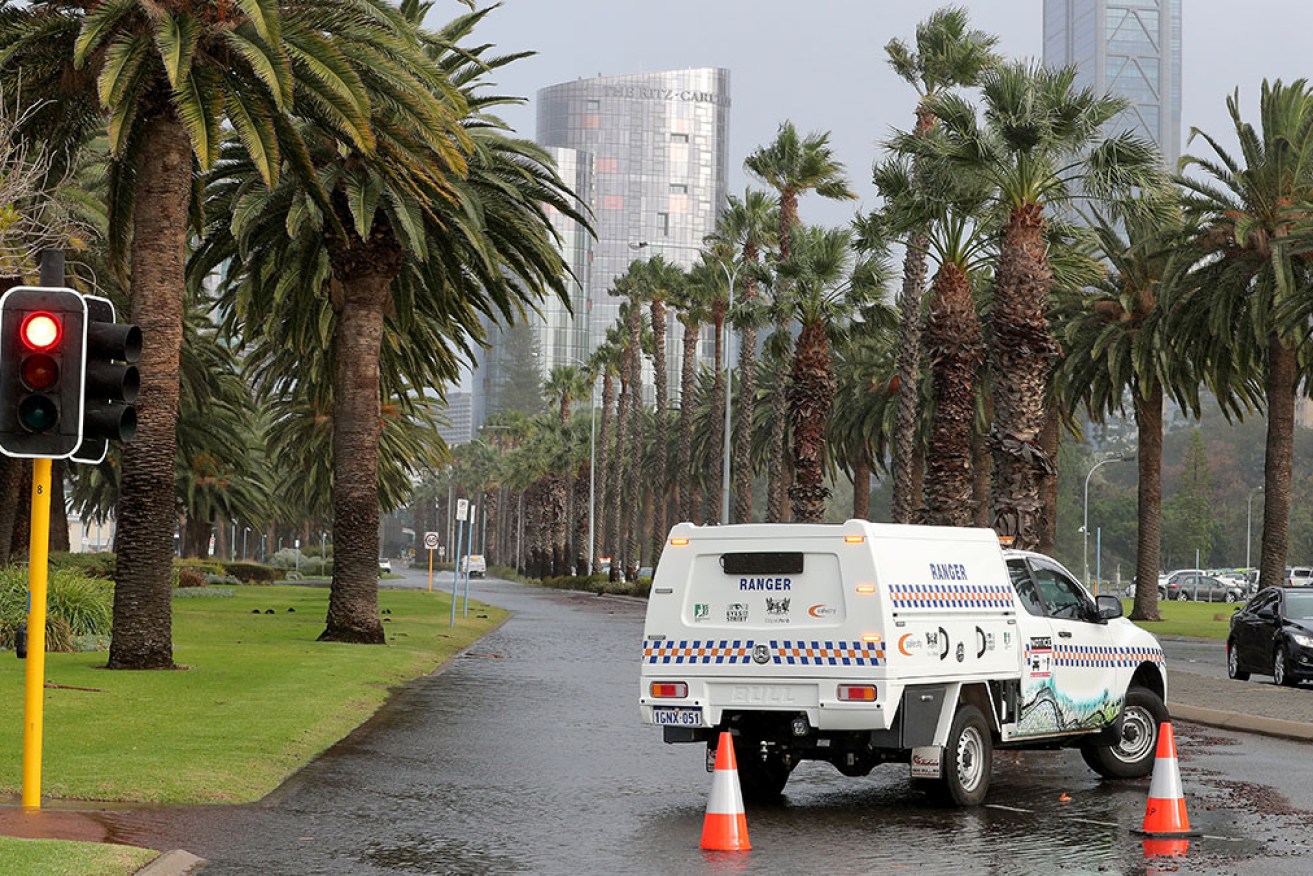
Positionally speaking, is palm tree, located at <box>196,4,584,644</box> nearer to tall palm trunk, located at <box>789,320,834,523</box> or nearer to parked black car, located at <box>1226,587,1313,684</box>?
parked black car, located at <box>1226,587,1313,684</box>

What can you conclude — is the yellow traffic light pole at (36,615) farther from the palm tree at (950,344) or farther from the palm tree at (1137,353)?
the palm tree at (1137,353)

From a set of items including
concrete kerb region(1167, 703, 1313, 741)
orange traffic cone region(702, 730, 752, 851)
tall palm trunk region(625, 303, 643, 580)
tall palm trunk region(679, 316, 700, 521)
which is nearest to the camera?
orange traffic cone region(702, 730, 752, 851)

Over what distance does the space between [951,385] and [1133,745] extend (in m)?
21.5

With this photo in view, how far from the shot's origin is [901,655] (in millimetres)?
12250

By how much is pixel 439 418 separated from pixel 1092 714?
59796 mm

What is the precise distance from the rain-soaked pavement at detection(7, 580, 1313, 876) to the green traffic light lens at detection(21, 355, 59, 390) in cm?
273

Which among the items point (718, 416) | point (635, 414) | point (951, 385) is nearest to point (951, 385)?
point (951, 385)

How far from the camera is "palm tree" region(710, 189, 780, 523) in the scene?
62.3m

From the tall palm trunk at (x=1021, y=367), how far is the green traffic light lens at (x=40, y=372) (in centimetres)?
2329

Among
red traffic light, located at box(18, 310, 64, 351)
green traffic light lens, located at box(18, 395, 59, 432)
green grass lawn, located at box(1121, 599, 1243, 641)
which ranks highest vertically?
red traffic light, located at box(18, 310, 64, 351)

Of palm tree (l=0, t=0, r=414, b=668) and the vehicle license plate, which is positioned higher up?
palm tree (l=0, t=0, r=414, b=668)

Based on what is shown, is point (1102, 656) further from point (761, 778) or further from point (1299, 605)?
point (1299, 605)

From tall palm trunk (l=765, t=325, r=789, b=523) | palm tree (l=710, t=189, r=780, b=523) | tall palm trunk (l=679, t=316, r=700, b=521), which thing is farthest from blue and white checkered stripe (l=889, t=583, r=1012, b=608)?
tall palm trunk (l=679, t=316, r=700, b=521)

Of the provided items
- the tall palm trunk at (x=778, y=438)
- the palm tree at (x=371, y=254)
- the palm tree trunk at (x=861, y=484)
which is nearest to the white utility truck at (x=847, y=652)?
the palm tree at (x=371, y=254)
